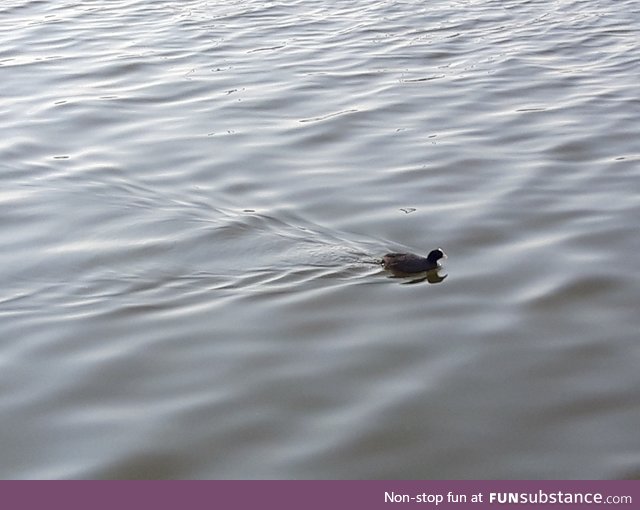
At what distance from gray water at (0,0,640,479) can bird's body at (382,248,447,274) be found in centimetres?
11

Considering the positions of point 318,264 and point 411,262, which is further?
point 318,264

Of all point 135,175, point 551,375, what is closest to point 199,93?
point 135,175

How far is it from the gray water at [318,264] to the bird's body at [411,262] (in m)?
0.11

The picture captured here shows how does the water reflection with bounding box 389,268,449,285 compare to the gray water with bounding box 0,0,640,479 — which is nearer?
the gray water with bounding box 0,0,640,479

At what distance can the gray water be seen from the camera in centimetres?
650

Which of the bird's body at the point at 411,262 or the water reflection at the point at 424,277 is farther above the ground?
the bird's body at the point at 411,262

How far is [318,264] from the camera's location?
8758 mm

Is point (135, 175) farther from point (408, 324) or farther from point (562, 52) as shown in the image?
point (562, 52)

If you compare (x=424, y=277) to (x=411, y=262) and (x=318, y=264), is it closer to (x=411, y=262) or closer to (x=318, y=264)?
(x=411, y=262)

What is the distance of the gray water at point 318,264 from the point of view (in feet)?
21.3

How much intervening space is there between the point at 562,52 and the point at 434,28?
2.31 meters

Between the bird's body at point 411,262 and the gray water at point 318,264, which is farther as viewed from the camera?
the bird's body at point 411,262

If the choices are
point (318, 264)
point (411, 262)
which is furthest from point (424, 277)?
point (318, 264)

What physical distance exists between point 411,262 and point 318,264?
765 mm
